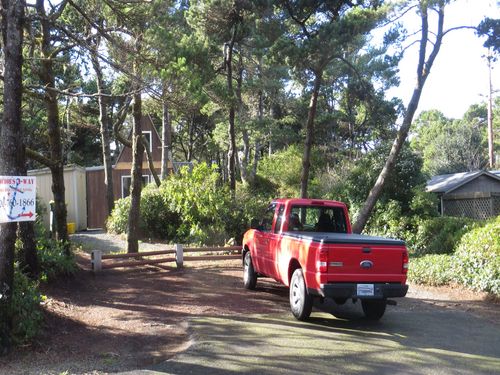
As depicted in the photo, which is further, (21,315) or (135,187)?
(135,187)

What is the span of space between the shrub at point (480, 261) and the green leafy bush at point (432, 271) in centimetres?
23

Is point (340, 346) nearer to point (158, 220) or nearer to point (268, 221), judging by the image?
point (268, 221)

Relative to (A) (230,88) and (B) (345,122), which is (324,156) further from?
(A) (230,88)

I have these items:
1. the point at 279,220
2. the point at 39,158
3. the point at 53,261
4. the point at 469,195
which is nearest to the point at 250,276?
the point at 279,220

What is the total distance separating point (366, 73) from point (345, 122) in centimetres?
1328

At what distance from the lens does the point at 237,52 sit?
945 inches

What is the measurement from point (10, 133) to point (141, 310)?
3.88 m

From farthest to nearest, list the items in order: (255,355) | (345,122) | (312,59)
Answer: (345,122)
(312,59)
(255,355)

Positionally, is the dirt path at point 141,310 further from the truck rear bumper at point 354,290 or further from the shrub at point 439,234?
the shrub at point 439,234

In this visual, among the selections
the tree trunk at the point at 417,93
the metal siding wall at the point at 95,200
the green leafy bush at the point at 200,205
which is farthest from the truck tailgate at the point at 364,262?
the metal siding wall at the point at 95,200

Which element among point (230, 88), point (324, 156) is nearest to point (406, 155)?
point (230, 88)

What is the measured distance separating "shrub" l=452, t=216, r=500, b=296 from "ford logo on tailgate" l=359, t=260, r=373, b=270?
3.99 meters

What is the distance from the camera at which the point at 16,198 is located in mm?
6375

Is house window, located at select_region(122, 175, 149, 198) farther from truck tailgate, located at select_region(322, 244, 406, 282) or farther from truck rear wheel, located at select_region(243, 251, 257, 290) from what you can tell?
truck tailgate, located at select_region(322, 244, 406, 282)
